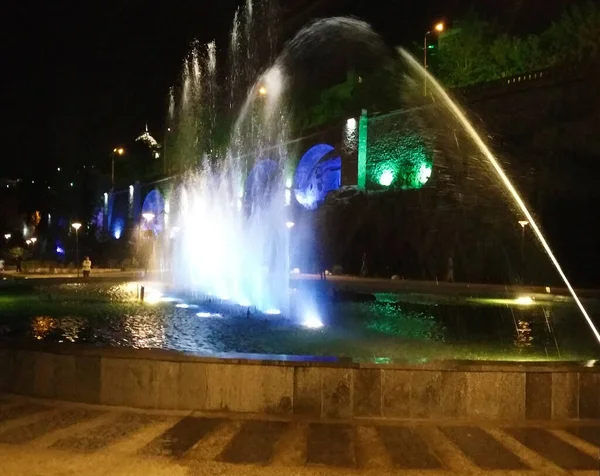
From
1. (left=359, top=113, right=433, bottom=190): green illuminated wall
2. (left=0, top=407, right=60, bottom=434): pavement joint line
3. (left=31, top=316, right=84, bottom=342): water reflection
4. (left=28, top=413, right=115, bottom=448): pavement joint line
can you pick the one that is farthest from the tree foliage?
(left=0, top=407, right=60, bottom=434): pavement joint line

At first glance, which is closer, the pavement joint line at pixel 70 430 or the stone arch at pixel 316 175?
the pavement joint line at pixel 70 430

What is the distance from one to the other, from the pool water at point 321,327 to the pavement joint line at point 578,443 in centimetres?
278

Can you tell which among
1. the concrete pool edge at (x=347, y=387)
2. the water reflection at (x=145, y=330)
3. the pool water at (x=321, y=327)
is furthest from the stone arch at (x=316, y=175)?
the concrete pool edge at (x=347, y=387)

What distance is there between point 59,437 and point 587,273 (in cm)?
2973

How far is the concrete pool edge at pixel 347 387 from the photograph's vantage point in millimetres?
6781

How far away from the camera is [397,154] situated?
47.3m

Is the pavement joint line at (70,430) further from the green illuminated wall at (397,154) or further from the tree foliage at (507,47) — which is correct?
the green illuminated wall at (397,154)

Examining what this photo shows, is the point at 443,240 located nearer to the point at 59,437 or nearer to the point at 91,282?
the point at 91,282

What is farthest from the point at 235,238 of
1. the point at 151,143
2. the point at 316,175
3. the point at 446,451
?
the point at 151,143

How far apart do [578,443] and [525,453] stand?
0.67 m

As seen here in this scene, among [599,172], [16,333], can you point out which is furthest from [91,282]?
[599,172]

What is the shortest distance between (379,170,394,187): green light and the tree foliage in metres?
7.94

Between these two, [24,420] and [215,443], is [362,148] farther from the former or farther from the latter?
[215,443]

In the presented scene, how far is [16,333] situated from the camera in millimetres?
12422
